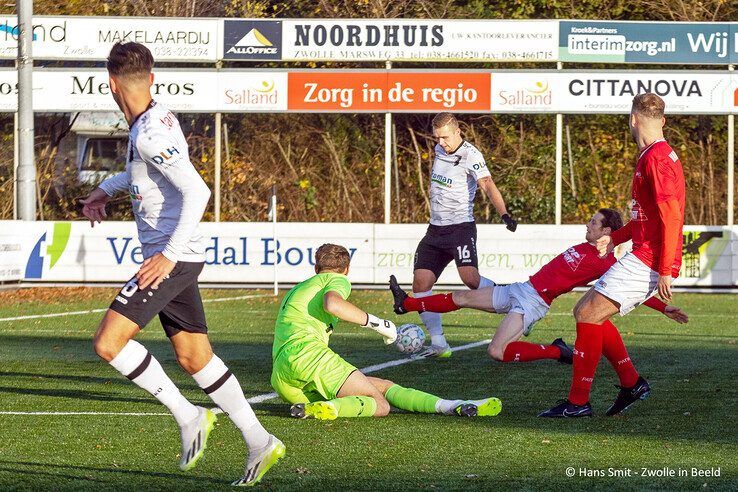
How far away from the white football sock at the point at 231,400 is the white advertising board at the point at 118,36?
59.0 ft

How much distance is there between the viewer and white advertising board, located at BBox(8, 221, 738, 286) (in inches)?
785

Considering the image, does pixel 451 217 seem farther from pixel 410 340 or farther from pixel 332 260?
pixel 332 260

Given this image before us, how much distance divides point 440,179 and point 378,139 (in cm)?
1483

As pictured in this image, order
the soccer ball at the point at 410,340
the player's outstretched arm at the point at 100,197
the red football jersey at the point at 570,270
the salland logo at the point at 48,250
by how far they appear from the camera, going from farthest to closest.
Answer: the salland logo at the point at 48,250 → the soccer ball at the point at 410,340 → the red football jersey at the point at 570,270 → the player's outstretched arm at the point at 100,197

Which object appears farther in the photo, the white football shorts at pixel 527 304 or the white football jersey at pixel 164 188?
the white football shorts at pixel 527 304

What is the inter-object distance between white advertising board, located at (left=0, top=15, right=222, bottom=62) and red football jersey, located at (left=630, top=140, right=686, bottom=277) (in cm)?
1666

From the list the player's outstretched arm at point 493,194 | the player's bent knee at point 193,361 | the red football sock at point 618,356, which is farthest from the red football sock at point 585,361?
the player's outstretched arm at point 493,194

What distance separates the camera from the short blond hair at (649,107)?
748cm

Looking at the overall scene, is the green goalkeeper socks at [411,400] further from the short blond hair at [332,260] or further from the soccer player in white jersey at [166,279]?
the soccer player in white jersey at [166,279]

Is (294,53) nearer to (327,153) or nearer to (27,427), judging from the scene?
(327,153)

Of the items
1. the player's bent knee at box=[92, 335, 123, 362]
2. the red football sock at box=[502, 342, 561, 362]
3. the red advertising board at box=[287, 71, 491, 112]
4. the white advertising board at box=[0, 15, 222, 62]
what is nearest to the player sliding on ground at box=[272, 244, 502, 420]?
the red football sock at box=[502, 342, 561, 362]

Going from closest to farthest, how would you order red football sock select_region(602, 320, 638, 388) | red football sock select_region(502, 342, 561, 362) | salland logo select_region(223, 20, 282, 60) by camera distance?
red football sock select_region(602, 320, 638, 388)
red football sock select_region(502, 342, 561, 362)
salland logo select_region(223, 20, 282, 60)

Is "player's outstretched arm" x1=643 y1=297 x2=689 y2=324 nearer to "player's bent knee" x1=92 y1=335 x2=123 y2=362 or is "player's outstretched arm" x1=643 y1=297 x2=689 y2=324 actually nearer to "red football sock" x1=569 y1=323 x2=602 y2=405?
"red football sock" x1=569 y1=323 x2=602 y2=405

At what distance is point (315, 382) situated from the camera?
7.61 m
